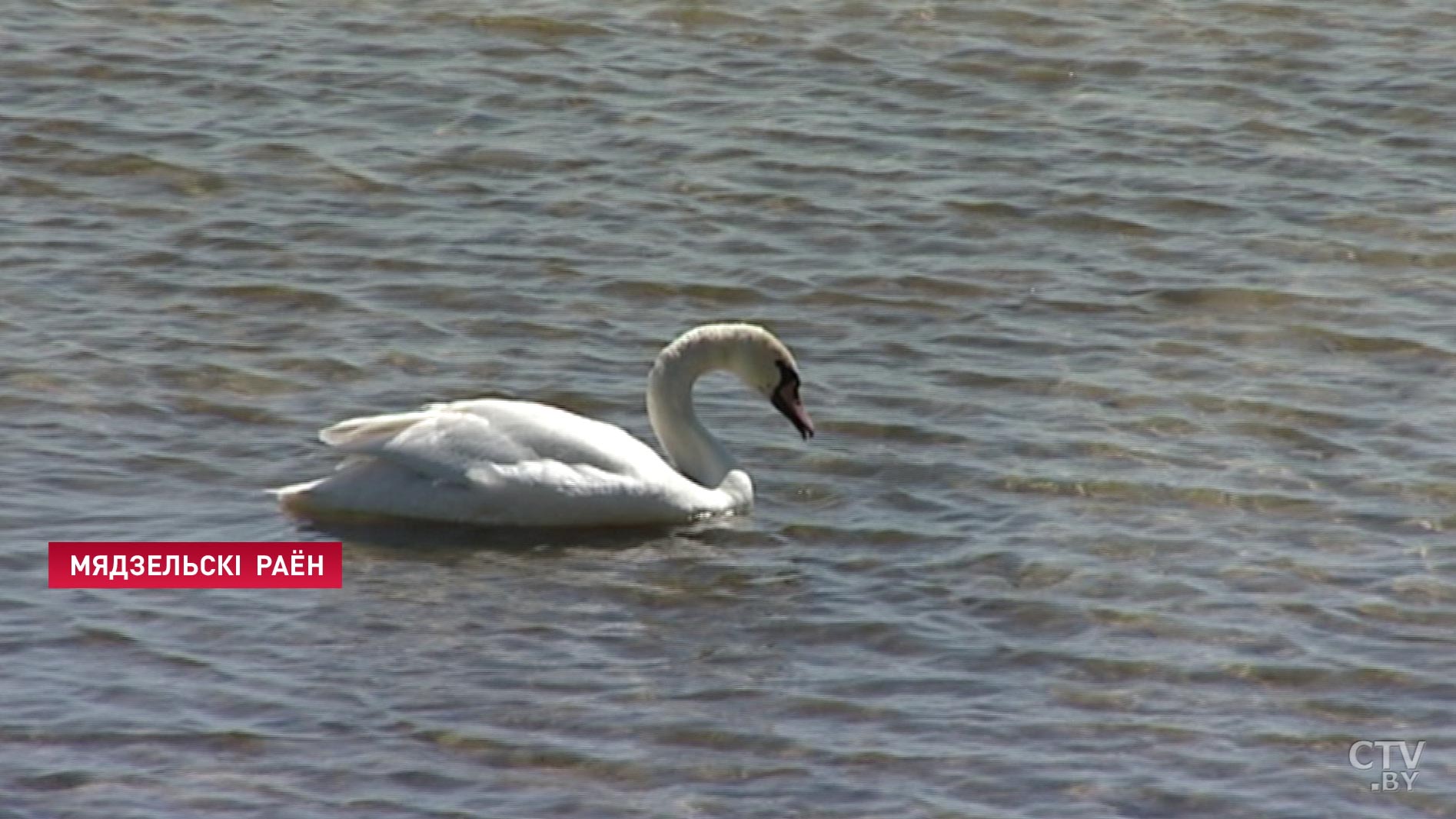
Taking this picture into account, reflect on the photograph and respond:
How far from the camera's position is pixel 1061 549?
920 centimetres

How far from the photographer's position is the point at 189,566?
895cm

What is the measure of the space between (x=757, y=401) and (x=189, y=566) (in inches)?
104

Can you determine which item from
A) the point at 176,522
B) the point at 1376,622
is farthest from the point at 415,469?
the point at 1376,622

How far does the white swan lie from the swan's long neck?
0.23 m

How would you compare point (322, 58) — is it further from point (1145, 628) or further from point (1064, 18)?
point (1145, 628)

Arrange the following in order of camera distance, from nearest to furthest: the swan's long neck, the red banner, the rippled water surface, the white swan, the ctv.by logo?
the ctv.by logo → the rippled water surface → the red banner → the white swan → the swan's long neck

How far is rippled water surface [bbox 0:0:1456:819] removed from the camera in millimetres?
7758

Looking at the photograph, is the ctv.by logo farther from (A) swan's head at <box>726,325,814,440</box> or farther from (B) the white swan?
(A) swan's head at <box>726,325,814,440</box>

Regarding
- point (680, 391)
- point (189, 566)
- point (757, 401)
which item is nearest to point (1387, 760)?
point (680, 391)

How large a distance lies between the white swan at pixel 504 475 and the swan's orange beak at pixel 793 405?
1.11 feet

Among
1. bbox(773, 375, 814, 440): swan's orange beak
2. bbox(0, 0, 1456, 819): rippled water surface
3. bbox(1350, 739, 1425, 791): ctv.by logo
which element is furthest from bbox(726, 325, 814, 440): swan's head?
bbox(1350, 739, 1425, 791): ctv.by logo

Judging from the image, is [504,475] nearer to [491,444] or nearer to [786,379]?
[491,444]

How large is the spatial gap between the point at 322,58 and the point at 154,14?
116 centimetres

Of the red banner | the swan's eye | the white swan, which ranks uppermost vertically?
the swan's eye
